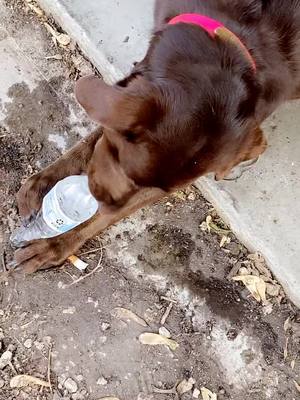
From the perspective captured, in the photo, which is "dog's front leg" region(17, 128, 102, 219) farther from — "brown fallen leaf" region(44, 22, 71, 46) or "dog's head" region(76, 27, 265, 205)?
"dog's head" region(76, 27, 265, 205)

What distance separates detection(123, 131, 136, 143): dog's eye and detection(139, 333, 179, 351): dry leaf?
3.94ft

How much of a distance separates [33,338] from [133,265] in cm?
56

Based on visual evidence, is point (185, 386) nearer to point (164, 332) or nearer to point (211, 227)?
point (164, 332)

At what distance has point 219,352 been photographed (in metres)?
3.96

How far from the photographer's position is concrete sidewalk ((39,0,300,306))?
4008mm

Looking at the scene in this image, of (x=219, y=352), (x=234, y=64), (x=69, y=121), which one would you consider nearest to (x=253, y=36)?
(x=234, y=64)

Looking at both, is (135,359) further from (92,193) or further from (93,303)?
(92,193)

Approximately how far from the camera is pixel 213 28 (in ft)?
10.2

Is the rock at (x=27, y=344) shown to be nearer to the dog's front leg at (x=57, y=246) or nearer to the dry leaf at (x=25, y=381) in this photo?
the dry leaf at (x=25, y=381)

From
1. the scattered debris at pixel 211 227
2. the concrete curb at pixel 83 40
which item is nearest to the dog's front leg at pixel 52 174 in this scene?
the concrete curb at pixel 83 40

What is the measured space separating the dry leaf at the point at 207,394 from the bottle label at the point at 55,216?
3.14ft

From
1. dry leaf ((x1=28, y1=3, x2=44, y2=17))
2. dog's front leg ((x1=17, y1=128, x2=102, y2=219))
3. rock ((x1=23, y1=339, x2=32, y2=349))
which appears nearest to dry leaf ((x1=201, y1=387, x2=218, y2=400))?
rock ((x1=23, y1=339, x2=32, y2=349))

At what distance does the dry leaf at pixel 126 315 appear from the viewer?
392 centimetres

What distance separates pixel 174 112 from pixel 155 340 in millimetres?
1336
